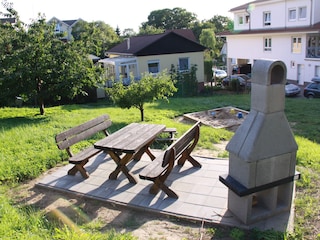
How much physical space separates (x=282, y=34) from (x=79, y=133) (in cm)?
2687

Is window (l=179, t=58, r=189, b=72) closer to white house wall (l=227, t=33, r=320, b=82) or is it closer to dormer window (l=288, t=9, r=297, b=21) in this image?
white house wall (l=227, t=33, r=320, b=82)

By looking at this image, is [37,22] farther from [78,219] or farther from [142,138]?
[78,219]

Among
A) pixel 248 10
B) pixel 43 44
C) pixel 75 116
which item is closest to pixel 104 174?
pixel 75 116

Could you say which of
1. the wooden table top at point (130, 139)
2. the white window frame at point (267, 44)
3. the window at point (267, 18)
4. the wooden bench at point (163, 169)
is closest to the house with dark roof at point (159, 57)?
the white window frame at point (267, 44)

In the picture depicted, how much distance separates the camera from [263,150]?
409 cm

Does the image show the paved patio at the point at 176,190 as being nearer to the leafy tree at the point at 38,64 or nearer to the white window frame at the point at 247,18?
the leafy tree at the point at 38,64

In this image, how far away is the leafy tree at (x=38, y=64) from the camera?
10.9m

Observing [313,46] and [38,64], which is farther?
[313,46]

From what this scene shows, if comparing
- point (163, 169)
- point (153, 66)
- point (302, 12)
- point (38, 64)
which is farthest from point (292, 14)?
point (163, 169)

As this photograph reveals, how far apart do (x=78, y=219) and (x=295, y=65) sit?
27.7 meters

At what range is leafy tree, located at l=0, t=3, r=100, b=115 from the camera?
428 inches

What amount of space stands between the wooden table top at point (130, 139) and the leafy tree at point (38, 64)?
228 inches

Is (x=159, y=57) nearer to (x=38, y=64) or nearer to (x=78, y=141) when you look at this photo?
(x=38, y=64)

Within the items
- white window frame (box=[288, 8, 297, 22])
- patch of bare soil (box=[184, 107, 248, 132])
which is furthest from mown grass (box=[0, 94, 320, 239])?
white window frame (box=[288, 8, 297, 22])
